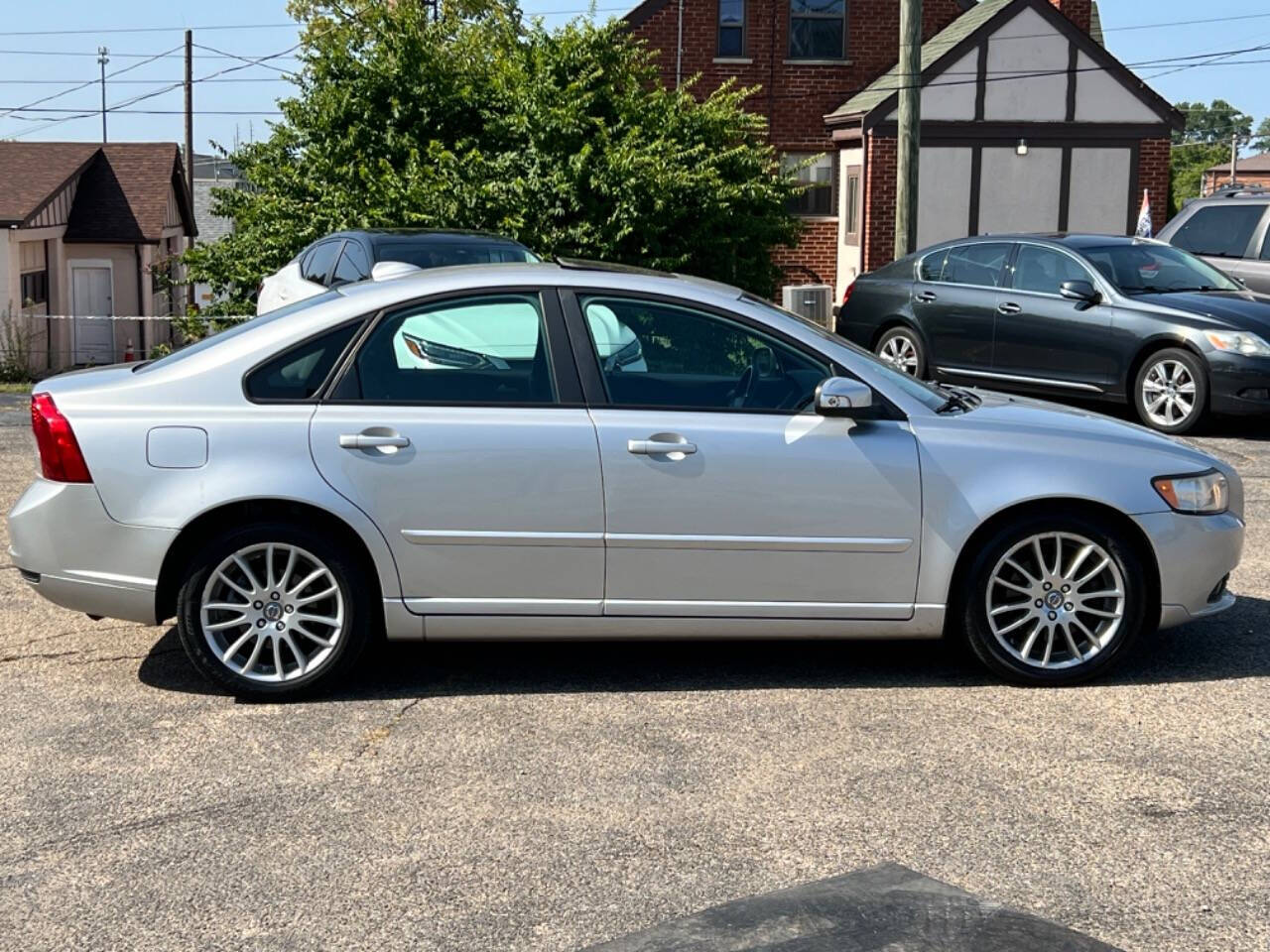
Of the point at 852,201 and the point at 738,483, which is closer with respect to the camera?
the point at 738,483

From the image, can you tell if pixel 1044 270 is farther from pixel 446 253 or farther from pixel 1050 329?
pixel 446 253

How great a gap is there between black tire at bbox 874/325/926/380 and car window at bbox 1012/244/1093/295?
1084mm

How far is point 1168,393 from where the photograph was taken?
12508mm

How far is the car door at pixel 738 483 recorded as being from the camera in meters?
5.66

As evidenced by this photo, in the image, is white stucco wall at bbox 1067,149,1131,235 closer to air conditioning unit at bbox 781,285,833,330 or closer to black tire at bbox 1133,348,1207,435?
air conditioning unit at bbox 781,285,833,330

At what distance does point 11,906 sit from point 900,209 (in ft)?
51.8

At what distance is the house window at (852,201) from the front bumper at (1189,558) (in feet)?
78.1

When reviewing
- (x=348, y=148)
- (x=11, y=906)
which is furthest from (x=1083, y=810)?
(x=348, y=148)

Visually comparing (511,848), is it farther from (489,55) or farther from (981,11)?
(981,11)

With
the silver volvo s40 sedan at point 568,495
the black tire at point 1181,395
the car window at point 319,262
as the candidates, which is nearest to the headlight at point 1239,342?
the black tire at point 1181,395

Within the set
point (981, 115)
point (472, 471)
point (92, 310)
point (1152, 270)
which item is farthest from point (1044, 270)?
point (92, 310)

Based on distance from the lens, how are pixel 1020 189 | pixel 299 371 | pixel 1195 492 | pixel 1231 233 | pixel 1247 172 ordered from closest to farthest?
pixel 299 371 < pixel 1195 492 < pixel 1231 233 < pixel 1020 189 < pixel 1247 172

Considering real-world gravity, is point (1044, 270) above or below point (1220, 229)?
below

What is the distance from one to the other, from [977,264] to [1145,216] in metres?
14.3
